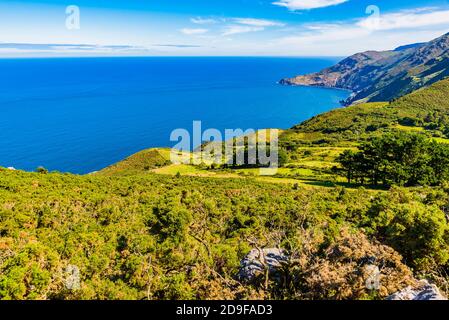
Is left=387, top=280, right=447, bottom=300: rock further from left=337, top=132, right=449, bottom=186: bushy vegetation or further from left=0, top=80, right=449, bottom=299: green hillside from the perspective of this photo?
left=337, top=132, right=449, bottom=186: bushy vegetation

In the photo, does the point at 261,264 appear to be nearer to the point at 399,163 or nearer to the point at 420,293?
the point at 420,293

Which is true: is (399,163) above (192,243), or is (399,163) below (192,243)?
below

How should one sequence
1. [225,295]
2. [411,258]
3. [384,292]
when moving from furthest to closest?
[411,258] < [225,295] < [384,292]

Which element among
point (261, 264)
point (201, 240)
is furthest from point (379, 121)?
point (261, 264)
